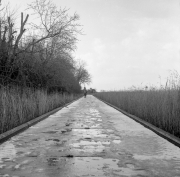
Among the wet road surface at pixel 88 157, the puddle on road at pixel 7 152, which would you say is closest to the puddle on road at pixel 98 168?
the wet road surface at pixel 88 157

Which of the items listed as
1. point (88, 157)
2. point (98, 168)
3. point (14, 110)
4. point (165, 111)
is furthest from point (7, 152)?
point (165, 111)

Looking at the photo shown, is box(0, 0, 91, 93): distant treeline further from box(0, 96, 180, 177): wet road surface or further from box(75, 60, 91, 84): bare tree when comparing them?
box(75, 60, 91, 84): bare tree

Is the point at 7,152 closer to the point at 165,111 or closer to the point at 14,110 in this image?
the point at 14,110

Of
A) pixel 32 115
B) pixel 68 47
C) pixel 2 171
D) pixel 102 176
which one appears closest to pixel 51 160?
pixel 2 171

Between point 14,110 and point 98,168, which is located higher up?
point 14,110

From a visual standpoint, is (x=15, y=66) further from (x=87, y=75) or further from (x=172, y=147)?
(x=87, y=75)

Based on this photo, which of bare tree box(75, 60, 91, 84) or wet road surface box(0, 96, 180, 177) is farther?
bare tree box(75, 60, 91, 84)

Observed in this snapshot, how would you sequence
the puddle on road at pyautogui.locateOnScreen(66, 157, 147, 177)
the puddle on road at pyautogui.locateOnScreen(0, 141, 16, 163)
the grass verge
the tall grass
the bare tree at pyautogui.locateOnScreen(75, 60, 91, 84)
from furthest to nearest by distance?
the bare tree at pyautogui.locateOnScreen(75, 60, 91, 84) < the tall grass < the grass verge < the puddle on road at pyautogui.locateOnScreen(0, 141, 16, 163) < the puddle on road at pyautogui.locateOnScreen(66, 157, 147, 177)

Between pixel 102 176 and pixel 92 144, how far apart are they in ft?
7.80

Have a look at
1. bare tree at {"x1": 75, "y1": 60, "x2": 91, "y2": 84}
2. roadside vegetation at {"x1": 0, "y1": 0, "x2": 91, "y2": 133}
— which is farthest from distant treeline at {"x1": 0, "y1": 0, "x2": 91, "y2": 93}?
bare tree at {"x1": 75, "y1": 60, "x2": 91, "y2": 84}

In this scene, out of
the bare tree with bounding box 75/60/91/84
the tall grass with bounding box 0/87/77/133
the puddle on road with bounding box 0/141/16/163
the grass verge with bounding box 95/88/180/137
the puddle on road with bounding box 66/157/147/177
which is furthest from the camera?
the bare tree with bounding box 75/60/91/84

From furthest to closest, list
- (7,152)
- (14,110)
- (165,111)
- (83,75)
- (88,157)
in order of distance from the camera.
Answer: (83,75) < (14,110) < (165,111) < (7,152) < (88,157)

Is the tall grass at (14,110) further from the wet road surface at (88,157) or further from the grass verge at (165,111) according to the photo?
the grass verge at (165,111)

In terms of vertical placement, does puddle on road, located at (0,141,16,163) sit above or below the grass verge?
below
